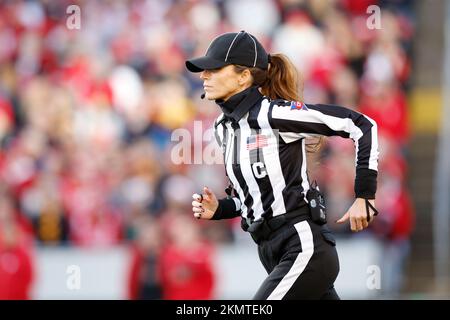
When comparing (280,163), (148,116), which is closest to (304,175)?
(280,163)

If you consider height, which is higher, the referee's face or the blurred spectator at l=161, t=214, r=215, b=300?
the referee's face

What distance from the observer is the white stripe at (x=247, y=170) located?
561cm

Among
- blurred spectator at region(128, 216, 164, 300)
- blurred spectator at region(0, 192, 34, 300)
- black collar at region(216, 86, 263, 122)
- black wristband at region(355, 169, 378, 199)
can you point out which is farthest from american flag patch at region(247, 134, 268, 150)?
blurred spectator at region(0, 192, 34, 300)

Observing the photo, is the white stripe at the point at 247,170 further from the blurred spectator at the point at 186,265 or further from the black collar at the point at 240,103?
the blurred spectator at the point at 186,265

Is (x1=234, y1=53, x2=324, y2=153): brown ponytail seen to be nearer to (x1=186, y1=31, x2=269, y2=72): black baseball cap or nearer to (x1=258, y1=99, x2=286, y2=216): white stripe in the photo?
(x1=186, y1=31, x2=269, y2=72): black baseball cap

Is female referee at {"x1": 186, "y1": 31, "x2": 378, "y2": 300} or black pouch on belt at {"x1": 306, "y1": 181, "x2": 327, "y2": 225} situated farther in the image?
black pouch on belt at {"x1": 306, "y1": 181, "x2": 327, "y2": 225}

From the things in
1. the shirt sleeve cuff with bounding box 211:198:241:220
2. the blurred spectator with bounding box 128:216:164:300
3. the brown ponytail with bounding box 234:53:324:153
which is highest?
the brown ponytail with bounding box 234:53:324:153

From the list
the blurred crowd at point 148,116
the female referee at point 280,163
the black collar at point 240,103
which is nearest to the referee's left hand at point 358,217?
the female referee at point 280,163

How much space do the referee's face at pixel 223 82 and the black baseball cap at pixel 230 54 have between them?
5 cm

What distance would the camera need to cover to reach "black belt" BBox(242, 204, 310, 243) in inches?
219

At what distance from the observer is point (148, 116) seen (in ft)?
39.7

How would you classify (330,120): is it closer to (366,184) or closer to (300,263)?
(366,184)
